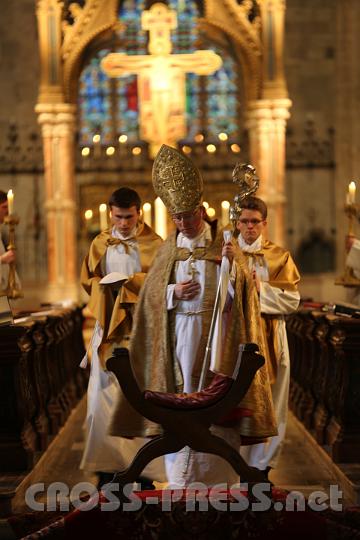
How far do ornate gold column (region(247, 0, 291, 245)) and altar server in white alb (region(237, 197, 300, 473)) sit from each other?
737 cm

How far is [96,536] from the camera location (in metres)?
3.31

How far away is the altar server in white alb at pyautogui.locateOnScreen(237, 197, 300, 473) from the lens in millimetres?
6176

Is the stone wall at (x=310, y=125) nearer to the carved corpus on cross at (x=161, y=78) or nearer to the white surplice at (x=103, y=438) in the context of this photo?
the carved corpus on cross at (x=161, y=78)

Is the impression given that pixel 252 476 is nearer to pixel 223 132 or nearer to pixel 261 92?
pixel 261 92

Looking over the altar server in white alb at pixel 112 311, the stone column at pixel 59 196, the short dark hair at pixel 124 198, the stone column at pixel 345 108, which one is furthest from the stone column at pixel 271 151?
the short dark hair at pixel 124 198

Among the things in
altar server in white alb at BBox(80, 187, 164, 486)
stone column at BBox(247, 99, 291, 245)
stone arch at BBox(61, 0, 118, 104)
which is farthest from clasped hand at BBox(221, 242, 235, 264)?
stone arch at BBox(61, 0, 118, 104)

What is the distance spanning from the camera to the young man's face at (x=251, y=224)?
252 inches

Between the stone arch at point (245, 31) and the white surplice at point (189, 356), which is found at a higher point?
the stone arch at point (245, 31)

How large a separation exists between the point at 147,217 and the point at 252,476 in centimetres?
848

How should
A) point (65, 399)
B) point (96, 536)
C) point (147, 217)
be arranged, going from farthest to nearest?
point (147, 217) < point (65, 399) < point (96, 536)

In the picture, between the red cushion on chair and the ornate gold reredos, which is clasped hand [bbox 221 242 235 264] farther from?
the red cushion on chair

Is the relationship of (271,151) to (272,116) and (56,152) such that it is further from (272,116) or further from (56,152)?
(56,152)

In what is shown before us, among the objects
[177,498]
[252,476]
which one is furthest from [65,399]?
[177,498]

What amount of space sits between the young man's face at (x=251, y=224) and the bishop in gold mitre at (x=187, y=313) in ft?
3.55
